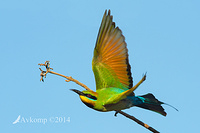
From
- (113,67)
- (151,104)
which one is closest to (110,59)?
(113,67)

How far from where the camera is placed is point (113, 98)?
13.4ft

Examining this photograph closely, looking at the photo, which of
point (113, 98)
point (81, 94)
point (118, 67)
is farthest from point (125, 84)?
point (81, 94)

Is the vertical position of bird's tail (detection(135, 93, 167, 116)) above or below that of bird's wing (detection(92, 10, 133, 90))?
below

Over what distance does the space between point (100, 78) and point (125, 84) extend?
371 mm

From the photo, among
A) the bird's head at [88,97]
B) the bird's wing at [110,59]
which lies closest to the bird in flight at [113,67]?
the bird's wing at [110,59]

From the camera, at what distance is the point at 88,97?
4.03 metres

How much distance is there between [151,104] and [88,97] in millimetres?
1106

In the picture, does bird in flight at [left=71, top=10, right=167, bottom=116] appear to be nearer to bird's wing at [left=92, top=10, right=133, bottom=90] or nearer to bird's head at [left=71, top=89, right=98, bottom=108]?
bird's wing at [left=92, top=10, right=133, bottom=90]

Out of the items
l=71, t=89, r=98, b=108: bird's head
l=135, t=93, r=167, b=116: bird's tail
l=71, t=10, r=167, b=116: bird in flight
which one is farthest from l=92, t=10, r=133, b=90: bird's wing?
l=71, t=89, r=98, b=108: bird's head

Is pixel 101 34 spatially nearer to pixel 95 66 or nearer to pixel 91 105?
pixel 95 66

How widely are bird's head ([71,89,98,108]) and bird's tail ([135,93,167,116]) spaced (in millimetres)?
799

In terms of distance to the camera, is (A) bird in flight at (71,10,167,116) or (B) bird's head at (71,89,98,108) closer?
(B) bird's head at (71,89,98,108)

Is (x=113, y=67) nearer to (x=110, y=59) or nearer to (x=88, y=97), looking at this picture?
(x=110, y=59)

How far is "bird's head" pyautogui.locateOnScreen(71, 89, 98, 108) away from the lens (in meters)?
3.96
